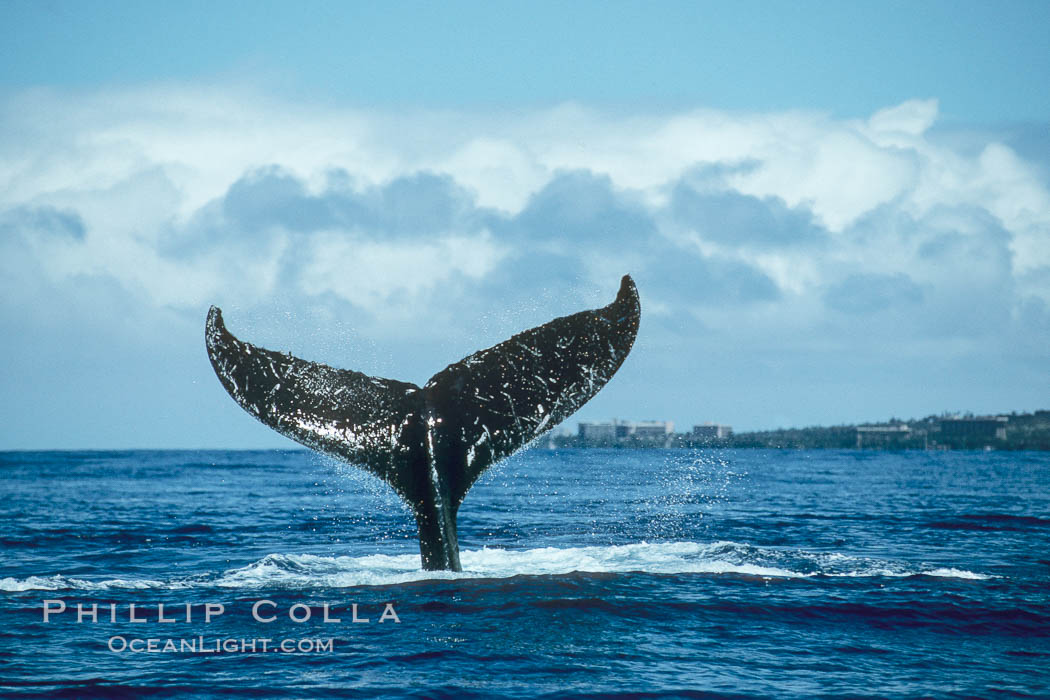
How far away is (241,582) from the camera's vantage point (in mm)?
10984

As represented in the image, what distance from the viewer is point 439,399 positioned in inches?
370

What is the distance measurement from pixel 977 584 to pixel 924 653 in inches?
140

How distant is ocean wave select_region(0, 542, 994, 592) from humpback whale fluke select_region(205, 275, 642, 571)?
166cm

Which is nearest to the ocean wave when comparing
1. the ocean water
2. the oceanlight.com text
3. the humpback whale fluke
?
the ocean water

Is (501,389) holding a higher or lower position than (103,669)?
higher

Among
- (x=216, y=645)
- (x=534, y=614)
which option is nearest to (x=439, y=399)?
(x=534, y=614)

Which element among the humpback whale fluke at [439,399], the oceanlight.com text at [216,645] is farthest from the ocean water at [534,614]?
the humpback whale fluke at [439,399]

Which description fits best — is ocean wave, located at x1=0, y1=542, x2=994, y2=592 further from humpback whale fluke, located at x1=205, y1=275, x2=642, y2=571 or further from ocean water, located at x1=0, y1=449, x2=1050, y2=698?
humpback whale fluke, located at x1=205, y1=275, x2=642, y2=571

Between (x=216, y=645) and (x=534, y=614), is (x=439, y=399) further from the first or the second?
(x=216, y=645)

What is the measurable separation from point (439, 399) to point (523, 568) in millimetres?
3136

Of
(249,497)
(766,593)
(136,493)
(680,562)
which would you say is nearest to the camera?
(766,593)

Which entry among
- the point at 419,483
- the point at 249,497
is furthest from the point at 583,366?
the point at 249,497

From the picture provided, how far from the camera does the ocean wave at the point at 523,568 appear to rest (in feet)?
35.9

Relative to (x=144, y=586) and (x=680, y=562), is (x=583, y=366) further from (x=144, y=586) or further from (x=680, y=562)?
(x=144, y=586)
